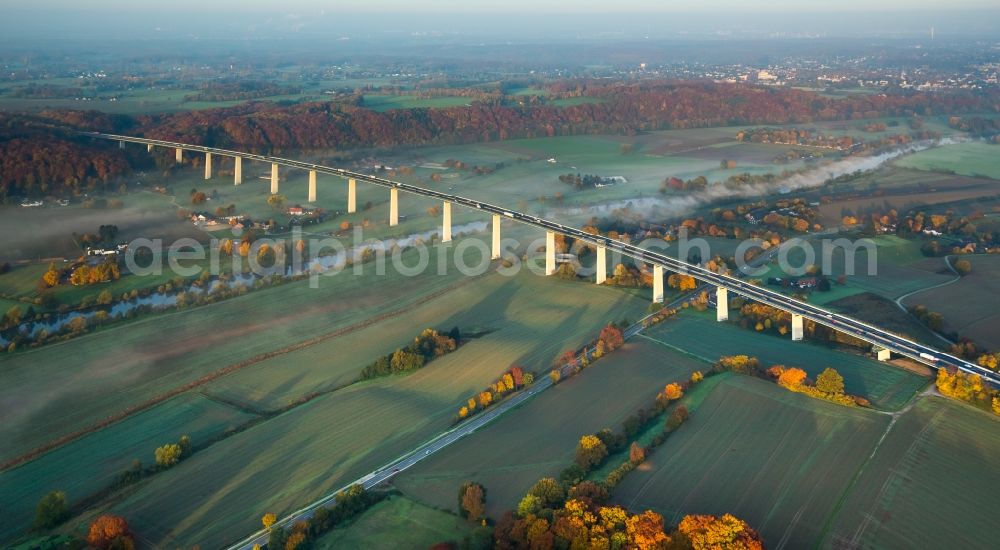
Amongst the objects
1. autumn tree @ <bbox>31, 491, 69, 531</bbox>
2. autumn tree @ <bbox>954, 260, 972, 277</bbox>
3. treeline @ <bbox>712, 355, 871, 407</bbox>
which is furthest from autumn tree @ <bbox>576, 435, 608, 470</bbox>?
autumn tree @ <bbox>954, 260, 972, 277</bbox>

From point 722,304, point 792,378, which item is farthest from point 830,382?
point 722,304

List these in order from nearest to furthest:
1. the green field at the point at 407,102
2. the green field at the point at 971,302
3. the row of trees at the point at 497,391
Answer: the row of trees at the point at 497,391, the green field at the point at 971,302, the green field at the point at 407,102

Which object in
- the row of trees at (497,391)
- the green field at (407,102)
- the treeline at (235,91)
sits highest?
the treeline at (235,91)

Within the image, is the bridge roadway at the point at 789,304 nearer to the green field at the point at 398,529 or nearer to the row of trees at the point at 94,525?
the green field at the point at 398,529

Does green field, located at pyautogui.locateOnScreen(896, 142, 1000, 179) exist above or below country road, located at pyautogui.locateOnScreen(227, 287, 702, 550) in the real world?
above

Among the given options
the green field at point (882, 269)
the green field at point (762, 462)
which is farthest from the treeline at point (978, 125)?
the green field at point (762, 462)

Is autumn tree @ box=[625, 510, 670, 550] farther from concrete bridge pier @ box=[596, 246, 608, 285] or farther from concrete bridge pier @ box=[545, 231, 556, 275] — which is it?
concrete bridge pier @ box=[545, 231, 556, 275]
